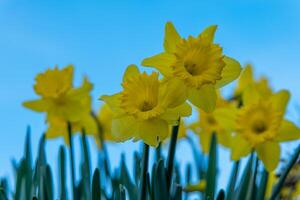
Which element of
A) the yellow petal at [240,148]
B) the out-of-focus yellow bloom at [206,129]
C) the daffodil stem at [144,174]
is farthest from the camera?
the out-of-focus yellow bloom at [206,129]

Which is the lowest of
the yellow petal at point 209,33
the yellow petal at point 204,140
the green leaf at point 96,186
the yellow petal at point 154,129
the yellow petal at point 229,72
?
the green leaf at point 96,186

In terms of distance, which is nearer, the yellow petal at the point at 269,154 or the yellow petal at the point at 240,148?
the yellow petal at the point at 269,154

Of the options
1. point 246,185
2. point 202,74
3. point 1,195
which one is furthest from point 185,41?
point 1,195

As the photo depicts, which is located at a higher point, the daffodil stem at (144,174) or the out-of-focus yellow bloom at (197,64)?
the out-of-focus yellow bloom at (197,64)

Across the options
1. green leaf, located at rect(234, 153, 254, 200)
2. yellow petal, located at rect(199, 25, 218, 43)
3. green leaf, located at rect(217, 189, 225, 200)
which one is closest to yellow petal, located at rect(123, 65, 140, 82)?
yellow petal, located at rect(199, 25, 218, 43)

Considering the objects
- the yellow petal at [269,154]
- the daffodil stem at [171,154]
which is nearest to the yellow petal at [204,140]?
the yellow petal at [269,154]

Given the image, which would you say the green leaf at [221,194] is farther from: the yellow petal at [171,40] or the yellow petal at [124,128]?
the yellow petal at [171,40]

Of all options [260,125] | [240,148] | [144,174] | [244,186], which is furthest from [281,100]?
[144,174]

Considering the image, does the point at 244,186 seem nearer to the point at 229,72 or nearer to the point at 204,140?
the point at 229,72
